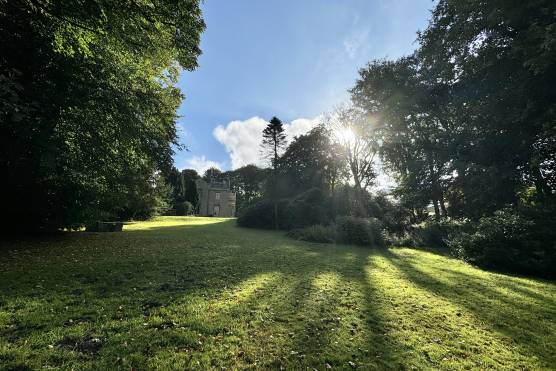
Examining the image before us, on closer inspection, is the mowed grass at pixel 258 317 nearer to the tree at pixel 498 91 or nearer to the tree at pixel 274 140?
the tree at pixel 498 91

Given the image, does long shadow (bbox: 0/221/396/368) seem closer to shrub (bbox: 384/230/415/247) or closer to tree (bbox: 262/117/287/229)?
shrub (bbox: 384/230/415/247)

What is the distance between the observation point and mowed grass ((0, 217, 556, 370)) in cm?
358

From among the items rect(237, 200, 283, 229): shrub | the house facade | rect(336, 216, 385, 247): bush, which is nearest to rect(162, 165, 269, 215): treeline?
the house facade

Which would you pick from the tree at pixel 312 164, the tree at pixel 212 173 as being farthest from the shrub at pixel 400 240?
the tree at pixel 212 173

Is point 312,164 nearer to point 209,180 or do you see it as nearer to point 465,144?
point 465,144

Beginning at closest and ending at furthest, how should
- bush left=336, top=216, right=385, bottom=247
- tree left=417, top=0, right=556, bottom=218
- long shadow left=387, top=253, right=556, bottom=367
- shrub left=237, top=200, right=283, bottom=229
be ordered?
long shadow left=387, top=253, right=556, bottom=367
tree left=417, top=0, right=556, bottom=218
bush left=336, top=216, right=385, bottom=247
shrub left=237, top=200, right=283, bottom=229

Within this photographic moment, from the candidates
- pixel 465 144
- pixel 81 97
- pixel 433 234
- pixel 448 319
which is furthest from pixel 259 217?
pixel 448 319

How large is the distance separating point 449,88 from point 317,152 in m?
16.2

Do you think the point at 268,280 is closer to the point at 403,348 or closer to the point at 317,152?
the point at 403,348

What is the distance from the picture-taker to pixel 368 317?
504 cm

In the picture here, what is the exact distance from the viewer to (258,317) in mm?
4789

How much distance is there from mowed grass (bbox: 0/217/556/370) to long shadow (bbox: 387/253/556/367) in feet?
0.10

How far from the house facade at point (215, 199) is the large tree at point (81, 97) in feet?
145

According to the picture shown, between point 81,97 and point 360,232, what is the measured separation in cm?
1540
